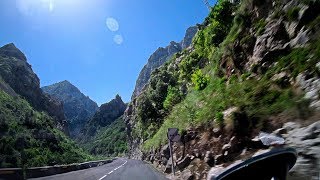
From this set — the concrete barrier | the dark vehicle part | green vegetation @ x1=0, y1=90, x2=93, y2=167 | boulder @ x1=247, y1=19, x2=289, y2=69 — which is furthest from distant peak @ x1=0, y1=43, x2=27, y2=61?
the dark vehicle part

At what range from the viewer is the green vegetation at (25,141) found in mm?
53656

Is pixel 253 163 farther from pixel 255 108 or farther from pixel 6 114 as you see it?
pixel 6 114

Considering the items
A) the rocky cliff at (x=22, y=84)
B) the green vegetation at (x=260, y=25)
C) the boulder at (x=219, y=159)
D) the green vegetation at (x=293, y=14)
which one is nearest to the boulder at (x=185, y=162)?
the boulder at (x=219, y=159)

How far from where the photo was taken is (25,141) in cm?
6188

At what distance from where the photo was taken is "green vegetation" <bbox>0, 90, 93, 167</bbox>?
53.7 meters

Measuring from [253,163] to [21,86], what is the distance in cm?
11032

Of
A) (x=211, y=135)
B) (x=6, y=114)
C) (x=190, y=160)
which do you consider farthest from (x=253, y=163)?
(x=6, y=114)

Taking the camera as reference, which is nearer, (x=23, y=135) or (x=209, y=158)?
(x=209, y=158)

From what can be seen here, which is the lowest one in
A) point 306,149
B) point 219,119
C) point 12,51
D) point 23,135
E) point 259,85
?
point 306,149

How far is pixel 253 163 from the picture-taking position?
2.72 m

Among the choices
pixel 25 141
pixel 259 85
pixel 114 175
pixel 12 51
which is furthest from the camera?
pixel 12 51

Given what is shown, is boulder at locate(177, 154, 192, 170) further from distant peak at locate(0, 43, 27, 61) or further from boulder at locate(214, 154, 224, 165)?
distant peak at locate(0, 43, 27, 61)

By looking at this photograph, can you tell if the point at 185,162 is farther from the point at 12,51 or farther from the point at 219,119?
the point at 12,51

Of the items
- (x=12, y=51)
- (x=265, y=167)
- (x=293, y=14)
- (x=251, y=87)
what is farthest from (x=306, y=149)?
(x=12, y=51)
